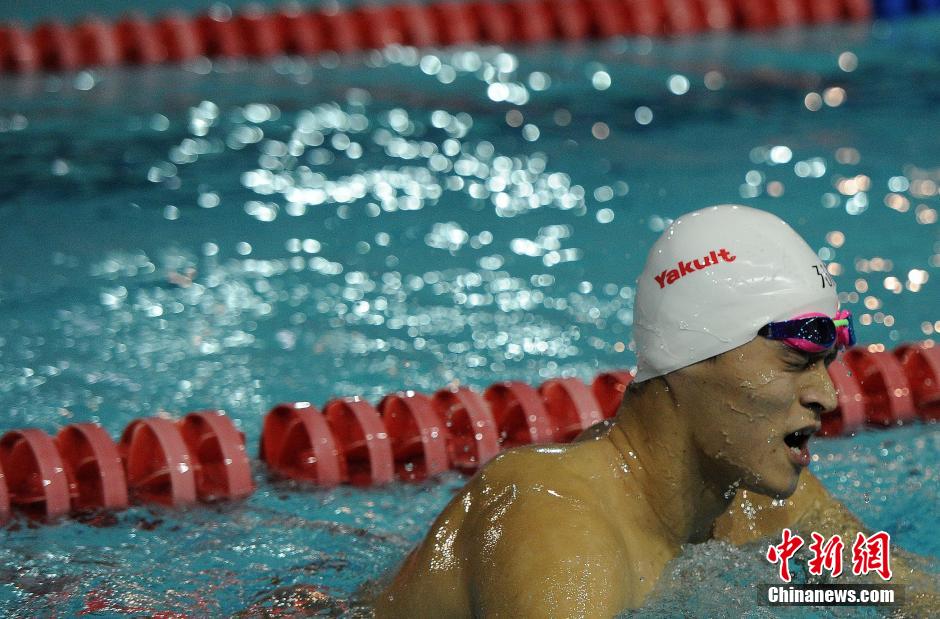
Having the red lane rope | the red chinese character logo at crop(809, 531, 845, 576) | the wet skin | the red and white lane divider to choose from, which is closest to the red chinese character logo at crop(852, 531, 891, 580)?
the red chinese character logo at crop(809, 531, 845, 576)

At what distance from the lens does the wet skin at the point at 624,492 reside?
171 centimetres

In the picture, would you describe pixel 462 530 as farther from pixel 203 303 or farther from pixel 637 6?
pixel 637 6

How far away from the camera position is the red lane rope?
25.2 feet

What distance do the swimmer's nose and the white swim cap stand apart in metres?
0.09

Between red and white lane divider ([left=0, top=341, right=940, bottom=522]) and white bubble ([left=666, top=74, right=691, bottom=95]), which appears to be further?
white bubble ([left=666, top=74, right=691, bottom=95])

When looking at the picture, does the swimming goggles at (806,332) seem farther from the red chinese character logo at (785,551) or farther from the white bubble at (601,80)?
the white bubble at (601,80)

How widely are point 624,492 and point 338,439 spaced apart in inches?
64.2

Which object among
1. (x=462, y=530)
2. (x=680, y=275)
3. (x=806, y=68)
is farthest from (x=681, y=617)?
(x=806, y=68)

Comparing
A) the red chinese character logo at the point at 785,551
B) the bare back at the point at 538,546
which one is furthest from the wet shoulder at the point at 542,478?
the red chinese character logo at the point at 785,551

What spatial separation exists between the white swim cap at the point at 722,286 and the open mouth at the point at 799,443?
15 centimetres

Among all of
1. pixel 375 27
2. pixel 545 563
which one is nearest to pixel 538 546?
pixel 545 563

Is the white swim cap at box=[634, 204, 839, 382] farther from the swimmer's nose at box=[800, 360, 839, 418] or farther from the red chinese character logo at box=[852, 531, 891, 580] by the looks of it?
the red chinese character logo at box=[852, 531, 891, 580]

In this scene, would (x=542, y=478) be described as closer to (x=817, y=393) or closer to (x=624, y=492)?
(x=624, y=492)

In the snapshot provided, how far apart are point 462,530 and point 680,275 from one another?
49 cm
